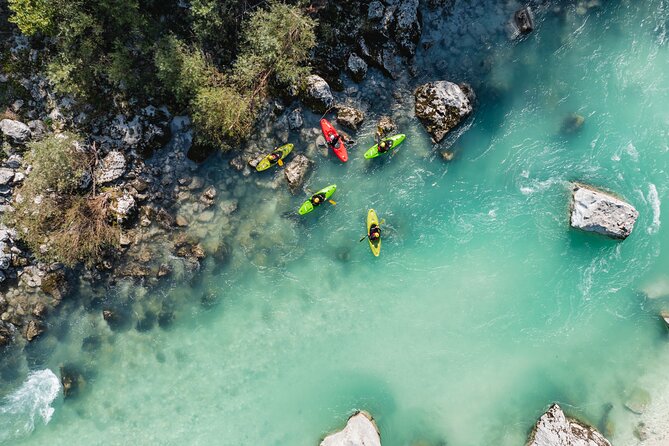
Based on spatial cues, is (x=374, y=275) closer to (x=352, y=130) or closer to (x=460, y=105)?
(x=352, y=130)

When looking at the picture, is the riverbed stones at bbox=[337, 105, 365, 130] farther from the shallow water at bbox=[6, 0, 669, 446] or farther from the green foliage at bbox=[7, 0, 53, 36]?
the green foliage at bbox=[7, 0, 53, 36]

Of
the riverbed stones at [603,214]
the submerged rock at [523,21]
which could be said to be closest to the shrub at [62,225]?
the submerged rock at [523,21]

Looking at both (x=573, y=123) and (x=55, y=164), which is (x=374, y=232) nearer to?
(x=573, y=123)

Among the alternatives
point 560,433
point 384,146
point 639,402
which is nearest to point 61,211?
point 384,146

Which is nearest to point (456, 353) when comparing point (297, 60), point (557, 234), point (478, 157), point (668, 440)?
point (557, 234)

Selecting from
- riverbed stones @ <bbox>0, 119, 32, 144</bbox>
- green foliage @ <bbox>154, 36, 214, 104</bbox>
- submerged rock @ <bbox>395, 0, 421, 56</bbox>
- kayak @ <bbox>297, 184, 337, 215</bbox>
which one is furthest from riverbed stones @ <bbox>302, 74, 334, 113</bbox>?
riverbed stones @ <bbox>0, 119, 32, 144</bbox>

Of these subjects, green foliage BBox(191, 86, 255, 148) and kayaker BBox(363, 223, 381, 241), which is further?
kayaker BBox(363, 223, 381, 241)

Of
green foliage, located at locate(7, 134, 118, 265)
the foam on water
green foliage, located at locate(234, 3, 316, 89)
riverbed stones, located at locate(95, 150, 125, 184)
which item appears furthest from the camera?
the foam on water

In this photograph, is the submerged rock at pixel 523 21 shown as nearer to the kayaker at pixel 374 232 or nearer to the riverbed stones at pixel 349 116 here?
the riverbed stones at pixel 349 116
